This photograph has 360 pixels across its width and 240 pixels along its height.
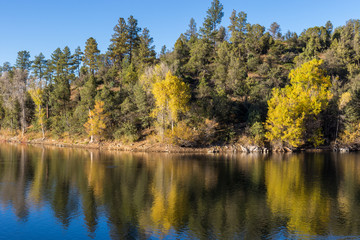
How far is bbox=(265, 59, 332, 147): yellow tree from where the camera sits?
6681 cm

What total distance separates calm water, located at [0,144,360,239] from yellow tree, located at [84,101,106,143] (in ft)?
70.9

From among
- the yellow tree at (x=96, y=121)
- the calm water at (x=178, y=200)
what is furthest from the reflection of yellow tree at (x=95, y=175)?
the yellow tree at (x=96, y=121)

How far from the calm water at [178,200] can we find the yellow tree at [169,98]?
1740 cm

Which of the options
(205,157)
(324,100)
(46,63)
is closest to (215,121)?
(205,157)

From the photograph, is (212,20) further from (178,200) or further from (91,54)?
(178,200)

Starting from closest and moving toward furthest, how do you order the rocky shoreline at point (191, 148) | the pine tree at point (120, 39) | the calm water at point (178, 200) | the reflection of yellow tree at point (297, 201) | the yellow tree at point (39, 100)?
the calm water at point (178, 200) → the reflection of yellow tree at point (297, 201) → the rocky shoreline at point (191, 148) → the yellow tree at point (39, 100) → the pine tree at point (120, 39)

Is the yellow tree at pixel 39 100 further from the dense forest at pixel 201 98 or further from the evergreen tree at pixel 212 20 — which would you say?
the evergreen tree at pixel 212 20

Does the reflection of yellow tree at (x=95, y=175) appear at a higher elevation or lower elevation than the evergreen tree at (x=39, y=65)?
lower

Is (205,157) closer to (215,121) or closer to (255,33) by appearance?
(215,121)

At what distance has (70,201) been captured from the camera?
30.1 m

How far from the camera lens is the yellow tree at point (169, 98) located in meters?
65.6

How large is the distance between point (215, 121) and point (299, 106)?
20.7 m

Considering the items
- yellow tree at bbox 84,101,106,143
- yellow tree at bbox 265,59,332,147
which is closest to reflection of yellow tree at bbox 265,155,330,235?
yellow tree at bbox 265,59,332,147

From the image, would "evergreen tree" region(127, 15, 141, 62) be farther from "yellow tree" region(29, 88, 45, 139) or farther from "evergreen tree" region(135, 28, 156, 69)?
"yellow tree" region(29, 88, 45, 139)
